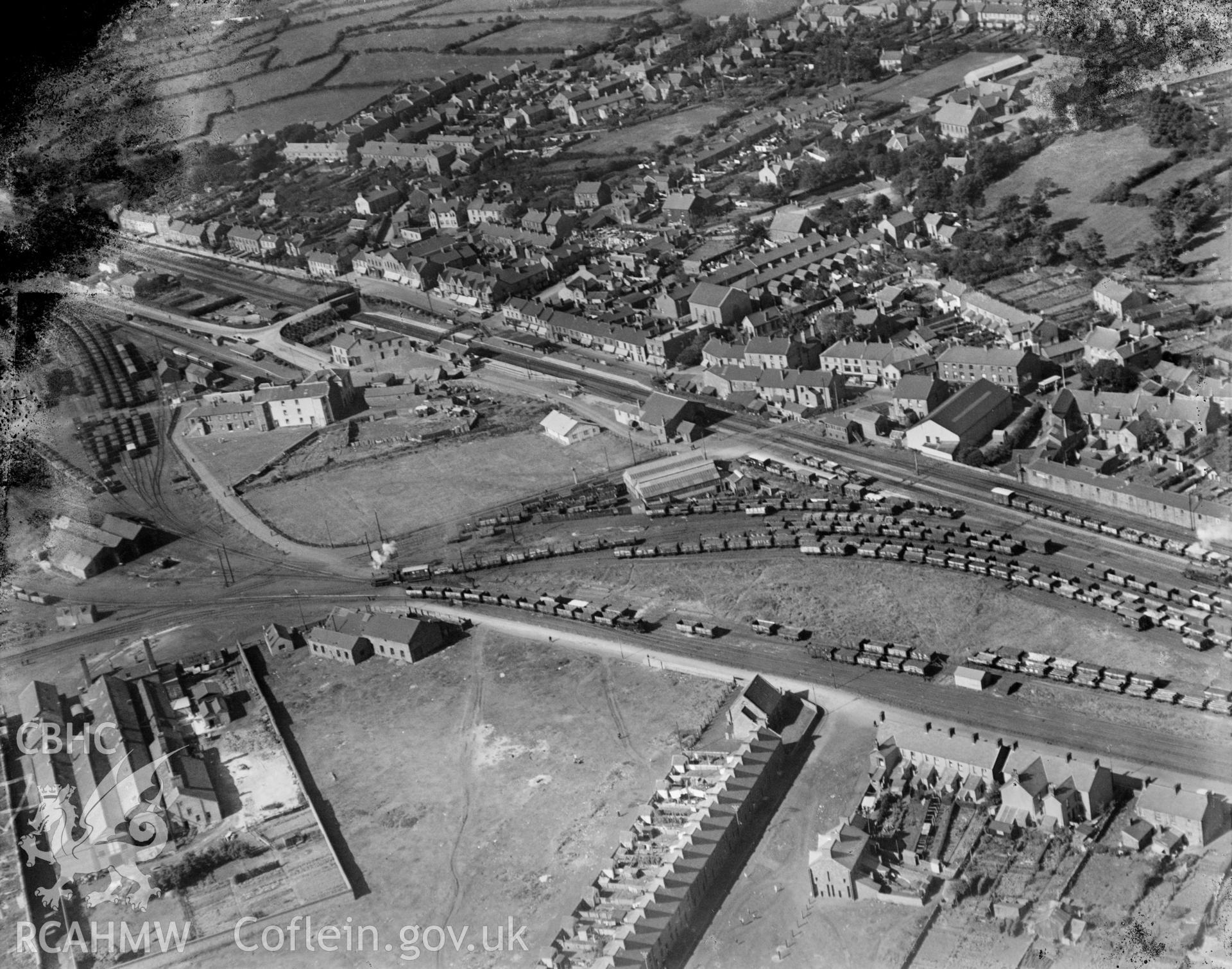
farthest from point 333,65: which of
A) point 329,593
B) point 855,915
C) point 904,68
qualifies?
point 855,915

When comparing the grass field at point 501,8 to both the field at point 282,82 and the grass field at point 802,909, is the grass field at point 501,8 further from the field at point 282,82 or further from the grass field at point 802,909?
the grass field at point 802,909

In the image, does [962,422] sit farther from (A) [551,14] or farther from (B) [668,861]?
(A) [551,14]

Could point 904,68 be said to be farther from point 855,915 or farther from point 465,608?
point 855,915

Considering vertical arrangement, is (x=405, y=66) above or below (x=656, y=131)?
above

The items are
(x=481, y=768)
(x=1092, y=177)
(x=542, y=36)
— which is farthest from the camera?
(x=542, y=36)

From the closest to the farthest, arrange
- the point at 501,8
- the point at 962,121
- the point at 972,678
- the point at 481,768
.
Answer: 1. the point at 481,768
2. the point at 972,678
3. the point at 962,121
4. the point at 501,8

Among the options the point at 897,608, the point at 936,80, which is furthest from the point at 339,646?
the point at 936,80
